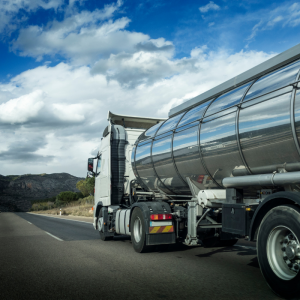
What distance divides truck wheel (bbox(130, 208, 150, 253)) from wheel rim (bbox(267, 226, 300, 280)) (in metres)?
4.02

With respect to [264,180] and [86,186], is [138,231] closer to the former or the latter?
[264,180]

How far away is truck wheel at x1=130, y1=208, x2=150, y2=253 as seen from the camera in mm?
8117

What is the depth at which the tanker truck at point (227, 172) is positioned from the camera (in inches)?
176

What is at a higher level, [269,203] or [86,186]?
[86,186]

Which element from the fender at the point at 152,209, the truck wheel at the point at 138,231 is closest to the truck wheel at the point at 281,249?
the fender at the point at 152,209

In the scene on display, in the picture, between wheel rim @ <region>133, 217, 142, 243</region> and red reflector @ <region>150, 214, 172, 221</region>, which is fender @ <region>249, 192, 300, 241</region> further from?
wheel rim @ <region>133, 217, 142, 243</region>

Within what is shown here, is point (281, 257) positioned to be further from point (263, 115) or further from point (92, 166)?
point (92, 166)

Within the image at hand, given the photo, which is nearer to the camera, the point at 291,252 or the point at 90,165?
the point at 291,252

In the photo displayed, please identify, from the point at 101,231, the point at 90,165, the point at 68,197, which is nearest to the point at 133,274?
the point at 101,231

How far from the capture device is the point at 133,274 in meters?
5.94

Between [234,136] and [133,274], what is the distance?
116 inches

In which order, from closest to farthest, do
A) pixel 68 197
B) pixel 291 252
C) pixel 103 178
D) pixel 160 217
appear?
Result: pixel 291 252, pixel 160 217, pixel 103 178, pixel 68 197

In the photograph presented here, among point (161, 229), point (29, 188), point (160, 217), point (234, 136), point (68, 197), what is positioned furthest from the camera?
point (29, 188)

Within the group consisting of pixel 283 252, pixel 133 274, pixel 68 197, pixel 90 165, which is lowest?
pixel 68 197
